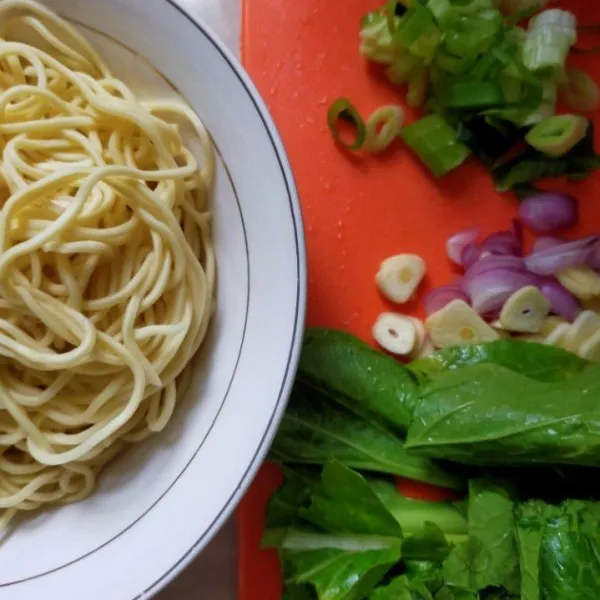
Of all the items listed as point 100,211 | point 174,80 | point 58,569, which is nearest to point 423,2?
point 174,80

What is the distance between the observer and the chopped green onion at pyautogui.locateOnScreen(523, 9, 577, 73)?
3.74ft

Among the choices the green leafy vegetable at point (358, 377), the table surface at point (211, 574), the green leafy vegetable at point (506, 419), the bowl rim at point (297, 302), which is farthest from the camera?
the table surface at point (211, 574)

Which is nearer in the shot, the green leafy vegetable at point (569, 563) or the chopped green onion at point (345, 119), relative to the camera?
the green leafy vegetable at point (569, 563)

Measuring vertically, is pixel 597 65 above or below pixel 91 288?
below

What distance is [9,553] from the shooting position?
0.99 metres

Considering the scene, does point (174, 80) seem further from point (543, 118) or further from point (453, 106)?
point (543, 118)

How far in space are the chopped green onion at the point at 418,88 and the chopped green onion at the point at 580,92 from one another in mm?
219

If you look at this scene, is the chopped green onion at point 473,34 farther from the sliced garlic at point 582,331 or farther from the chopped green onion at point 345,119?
the sliced garlic at point 582,331

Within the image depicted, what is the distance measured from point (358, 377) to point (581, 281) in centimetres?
37

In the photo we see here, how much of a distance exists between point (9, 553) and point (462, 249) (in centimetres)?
78

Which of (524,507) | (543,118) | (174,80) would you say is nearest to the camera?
(174,80)

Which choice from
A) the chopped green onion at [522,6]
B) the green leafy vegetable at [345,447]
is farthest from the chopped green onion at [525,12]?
the green leafy vegetable at [345,447]

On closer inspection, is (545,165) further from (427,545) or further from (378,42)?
(427,545)

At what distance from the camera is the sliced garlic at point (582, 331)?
3.78 ft
